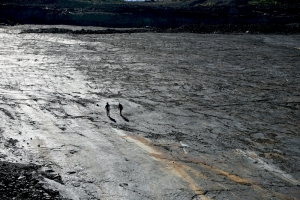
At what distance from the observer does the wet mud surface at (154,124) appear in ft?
16.7

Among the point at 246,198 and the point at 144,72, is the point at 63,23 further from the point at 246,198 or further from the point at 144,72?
the point at 246,198

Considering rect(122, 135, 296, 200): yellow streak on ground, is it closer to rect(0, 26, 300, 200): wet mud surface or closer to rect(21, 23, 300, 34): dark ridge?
rect(0, 26, 300, 200): wet mud surface

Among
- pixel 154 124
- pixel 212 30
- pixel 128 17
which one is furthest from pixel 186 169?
pixel 128 17

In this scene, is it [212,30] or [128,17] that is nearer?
[212,30]

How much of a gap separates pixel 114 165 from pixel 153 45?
14748 mm

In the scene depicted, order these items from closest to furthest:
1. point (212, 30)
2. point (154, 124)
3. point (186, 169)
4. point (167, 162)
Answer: point (186, 169) → point (167, 162) → point (154, 124) → point (212, 30)

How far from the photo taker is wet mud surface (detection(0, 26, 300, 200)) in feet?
16.7

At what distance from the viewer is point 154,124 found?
773 centimetres

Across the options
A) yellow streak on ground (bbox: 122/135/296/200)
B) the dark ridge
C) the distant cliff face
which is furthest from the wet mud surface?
the distant cliff face

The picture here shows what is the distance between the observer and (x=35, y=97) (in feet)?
30.8

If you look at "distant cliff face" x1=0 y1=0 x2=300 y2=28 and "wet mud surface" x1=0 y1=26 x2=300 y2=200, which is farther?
"distant cliff face" x1=0 y1=0 x2=300 y2=28

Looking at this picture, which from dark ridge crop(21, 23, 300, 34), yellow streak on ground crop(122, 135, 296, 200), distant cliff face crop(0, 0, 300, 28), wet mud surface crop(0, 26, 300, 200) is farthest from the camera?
distant cliff face crop(0, 0, 300, 28)

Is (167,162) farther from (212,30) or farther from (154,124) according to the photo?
(212,30)

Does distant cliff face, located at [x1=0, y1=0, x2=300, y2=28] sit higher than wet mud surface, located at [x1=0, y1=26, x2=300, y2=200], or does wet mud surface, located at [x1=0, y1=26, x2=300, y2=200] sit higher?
distant cliff face, located at [x1=0, y1=0, x2=300, y2=28]
